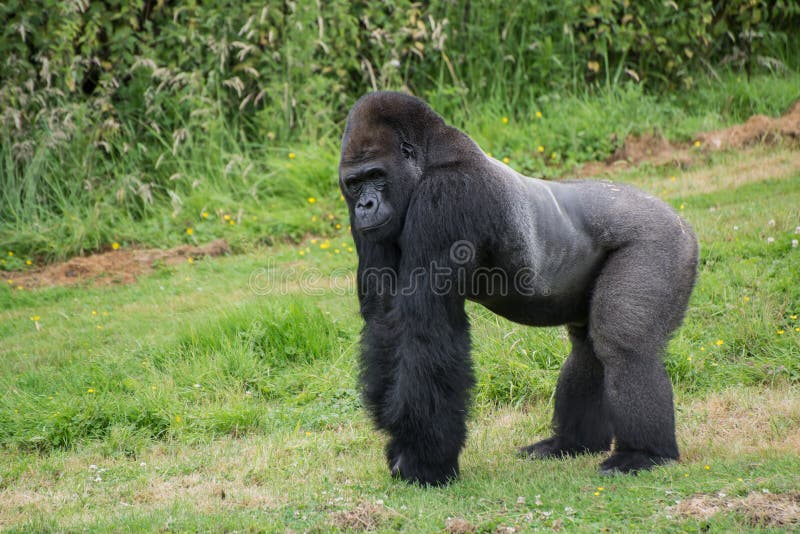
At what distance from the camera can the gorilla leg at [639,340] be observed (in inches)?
149

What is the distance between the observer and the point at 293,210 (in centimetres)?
805

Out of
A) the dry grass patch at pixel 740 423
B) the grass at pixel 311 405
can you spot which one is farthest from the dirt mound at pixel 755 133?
the dry grass patch at pixel 740 423

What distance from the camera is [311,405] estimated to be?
17.0 feet

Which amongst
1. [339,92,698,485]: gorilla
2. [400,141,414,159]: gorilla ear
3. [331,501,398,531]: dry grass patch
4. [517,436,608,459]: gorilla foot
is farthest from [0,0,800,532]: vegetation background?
[400,141,414,159]: gorilla ear

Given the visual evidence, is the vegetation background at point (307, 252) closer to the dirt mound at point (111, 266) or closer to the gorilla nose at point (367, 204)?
the dirt mound at point (111, 266)

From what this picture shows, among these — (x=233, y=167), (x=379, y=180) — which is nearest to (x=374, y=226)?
(x=379, y=180)

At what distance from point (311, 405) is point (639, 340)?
2.12 meters

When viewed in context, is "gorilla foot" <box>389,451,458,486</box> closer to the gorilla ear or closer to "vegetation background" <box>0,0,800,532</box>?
"vegetation background" <box>0,0,800,532</box>

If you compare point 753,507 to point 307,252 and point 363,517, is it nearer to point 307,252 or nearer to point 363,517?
point 363,517

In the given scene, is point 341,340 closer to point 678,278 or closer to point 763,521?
point 678,278

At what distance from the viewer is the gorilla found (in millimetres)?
3604

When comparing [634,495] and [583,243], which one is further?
[583,243]

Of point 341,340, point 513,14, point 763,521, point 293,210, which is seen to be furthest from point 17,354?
point 513,14

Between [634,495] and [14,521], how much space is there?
99.7 inches
